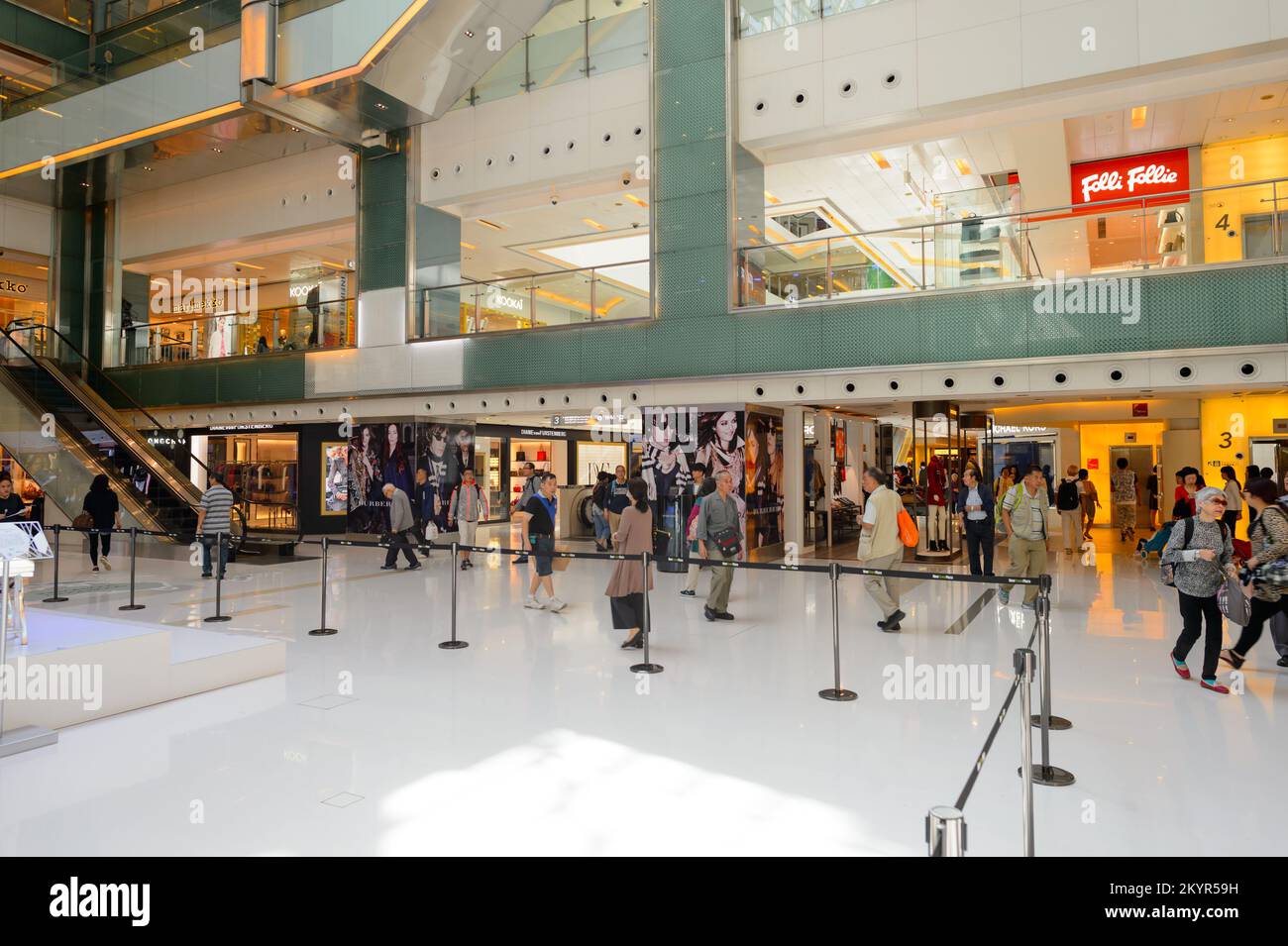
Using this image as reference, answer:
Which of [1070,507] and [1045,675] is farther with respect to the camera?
[1070,507]

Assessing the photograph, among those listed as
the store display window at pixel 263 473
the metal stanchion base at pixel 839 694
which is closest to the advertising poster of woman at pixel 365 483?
the store display window at pixel 263 473

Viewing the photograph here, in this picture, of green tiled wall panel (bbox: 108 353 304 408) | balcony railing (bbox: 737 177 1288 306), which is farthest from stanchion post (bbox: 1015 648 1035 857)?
green tiled wall panel (bbox: 108 353 304 408)

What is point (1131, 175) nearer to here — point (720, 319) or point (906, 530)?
point (720, 319)

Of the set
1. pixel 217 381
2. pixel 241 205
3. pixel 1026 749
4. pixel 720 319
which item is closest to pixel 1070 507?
pixel 720 319

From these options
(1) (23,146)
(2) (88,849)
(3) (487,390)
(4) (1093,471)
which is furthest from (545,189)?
(4) (1093,471)

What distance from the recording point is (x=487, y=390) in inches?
610

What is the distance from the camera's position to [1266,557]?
5.80m

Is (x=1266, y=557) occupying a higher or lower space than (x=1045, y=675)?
higher

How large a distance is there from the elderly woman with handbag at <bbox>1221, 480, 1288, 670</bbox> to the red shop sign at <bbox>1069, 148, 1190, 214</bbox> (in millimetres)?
10095

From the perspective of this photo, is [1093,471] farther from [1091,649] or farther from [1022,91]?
[1091,649]

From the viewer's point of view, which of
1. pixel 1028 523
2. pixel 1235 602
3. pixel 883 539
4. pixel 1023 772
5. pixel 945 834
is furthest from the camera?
pixel 1028 523

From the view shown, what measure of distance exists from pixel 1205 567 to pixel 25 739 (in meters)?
7.89

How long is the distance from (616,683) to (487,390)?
1016cm

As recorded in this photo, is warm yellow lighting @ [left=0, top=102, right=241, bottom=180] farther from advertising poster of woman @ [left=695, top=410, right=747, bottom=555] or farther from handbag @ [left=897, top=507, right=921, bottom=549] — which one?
handbag @ [left=897, top=507, right=921, bottom=549]
